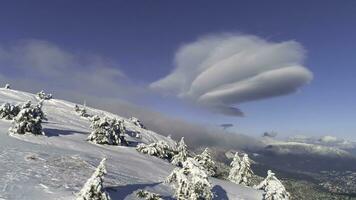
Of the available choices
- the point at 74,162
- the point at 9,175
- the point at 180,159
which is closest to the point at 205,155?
the point at 180,159

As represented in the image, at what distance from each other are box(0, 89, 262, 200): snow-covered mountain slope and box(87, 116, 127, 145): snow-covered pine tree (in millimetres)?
2240

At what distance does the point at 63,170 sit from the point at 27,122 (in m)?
16.8

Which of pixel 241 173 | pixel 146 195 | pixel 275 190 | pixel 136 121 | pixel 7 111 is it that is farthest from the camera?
pixel 136 121

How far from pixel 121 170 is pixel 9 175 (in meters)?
13.7

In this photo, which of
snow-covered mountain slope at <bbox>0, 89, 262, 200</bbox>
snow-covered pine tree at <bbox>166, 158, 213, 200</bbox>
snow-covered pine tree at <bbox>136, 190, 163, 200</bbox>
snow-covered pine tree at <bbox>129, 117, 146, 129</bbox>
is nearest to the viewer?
snow-covered mountain slope at <bbox>0, 89, 262, 200</bbox>

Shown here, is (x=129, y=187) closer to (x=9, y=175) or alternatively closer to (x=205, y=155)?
(x=9, y=175)

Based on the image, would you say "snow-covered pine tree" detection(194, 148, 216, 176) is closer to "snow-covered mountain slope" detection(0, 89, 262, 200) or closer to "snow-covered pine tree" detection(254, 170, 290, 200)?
"snow-covered mountain slope" detection(0, 89, 262, 200)

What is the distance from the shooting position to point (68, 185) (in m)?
30.7

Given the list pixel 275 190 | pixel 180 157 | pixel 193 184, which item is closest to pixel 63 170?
pixel 193 184

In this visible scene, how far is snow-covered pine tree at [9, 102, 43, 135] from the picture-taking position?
49.1 metres

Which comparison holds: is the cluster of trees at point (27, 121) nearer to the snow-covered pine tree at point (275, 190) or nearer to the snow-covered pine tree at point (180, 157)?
the snow-covered pine tree at point (180, 157)

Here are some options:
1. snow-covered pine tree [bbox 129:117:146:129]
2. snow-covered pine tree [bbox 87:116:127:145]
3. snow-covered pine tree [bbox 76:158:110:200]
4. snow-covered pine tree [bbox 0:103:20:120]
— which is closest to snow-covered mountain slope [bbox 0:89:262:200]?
snow-covered pine tree [bbox 87:116:127:145]

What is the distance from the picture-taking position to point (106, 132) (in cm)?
5959

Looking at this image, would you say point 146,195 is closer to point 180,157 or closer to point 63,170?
point 63,170
